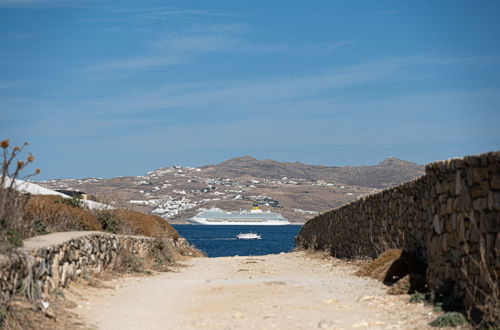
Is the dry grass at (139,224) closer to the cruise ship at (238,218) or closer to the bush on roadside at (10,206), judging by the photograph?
the bush on roadside at (10,206)

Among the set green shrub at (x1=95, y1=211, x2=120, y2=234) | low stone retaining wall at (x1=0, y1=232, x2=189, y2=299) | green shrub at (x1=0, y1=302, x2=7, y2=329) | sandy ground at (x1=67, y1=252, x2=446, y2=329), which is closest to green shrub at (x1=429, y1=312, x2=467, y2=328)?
sandy ground at (x1=67, y1=252, x2=446, y2=329)

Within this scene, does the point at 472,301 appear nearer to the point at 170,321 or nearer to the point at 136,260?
the point at 170,321

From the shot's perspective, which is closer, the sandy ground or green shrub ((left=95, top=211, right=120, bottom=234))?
the sandy ground

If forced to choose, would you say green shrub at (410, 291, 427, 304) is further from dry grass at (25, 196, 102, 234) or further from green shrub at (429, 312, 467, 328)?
dry grass at (25, 196, 102, 234)

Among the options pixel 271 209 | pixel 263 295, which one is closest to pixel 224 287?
pixel 263 295

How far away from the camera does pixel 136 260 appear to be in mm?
16703

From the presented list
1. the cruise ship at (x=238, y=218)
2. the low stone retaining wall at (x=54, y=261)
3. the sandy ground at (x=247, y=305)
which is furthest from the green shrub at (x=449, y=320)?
the cruise ship at (x=238, y=218)

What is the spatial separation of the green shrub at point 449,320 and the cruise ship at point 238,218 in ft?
485

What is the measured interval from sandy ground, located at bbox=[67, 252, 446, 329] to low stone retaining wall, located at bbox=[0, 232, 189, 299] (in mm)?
480

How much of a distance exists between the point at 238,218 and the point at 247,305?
148 metres

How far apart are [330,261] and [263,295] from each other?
957 cm

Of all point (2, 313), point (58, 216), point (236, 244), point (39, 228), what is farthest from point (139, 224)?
point (236, 244)

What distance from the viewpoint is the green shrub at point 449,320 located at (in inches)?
307

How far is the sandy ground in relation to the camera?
343 inches
